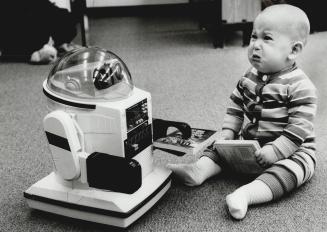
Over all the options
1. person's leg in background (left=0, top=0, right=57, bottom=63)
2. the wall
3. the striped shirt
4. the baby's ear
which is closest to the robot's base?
the striped shirt

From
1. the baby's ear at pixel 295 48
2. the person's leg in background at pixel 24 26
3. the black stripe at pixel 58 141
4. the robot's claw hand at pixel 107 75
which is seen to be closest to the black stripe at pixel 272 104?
the baby's ear at pixel 295 48

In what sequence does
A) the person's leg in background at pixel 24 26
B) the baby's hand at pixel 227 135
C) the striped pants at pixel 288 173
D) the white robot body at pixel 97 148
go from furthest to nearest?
the person's leg in background at pixel 24 26, the baby's hand at pixel 227 135, the striped pants at pixel 288 173, the white robot body at pixel 97 148

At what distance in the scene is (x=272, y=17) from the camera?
0.96 metres

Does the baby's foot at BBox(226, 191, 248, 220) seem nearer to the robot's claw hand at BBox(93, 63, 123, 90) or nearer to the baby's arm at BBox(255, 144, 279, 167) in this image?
the baby's arm at BBox(255, 144, 279, 167)

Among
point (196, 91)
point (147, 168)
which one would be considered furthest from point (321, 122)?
point (147, 168)

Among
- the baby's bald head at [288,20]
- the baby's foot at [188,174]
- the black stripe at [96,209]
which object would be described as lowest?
the baby's foot at [188,174]

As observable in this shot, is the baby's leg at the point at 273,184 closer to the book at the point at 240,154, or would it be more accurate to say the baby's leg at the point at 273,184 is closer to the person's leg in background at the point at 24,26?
the book at the point at 240,154

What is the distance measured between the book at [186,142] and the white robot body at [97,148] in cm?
4

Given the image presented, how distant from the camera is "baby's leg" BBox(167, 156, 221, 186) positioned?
1.03 metres

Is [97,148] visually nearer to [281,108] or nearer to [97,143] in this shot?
[97,143]

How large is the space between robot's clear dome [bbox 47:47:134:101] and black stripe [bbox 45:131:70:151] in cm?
8

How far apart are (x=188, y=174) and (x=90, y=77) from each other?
32cm

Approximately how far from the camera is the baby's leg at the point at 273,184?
889 millimetres

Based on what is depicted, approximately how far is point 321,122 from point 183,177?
569mm
